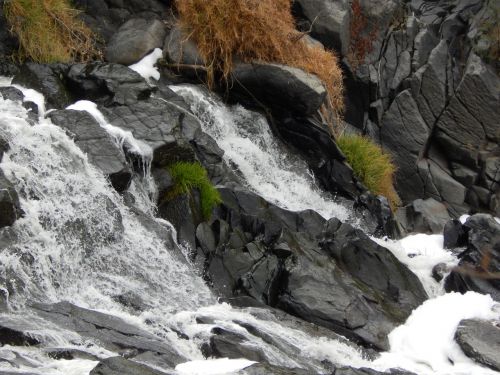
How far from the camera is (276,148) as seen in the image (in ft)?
44.5

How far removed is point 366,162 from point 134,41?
4.87 meters

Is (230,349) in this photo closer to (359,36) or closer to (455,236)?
(455,236)

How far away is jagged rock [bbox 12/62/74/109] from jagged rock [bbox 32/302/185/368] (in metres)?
4.41

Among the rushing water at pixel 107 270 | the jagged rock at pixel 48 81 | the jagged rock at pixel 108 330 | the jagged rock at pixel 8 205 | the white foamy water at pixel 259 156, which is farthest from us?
the white foamy water at pixel 259 156

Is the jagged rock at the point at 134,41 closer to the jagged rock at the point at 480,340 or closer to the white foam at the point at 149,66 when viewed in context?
the white foam at the point at 149,66

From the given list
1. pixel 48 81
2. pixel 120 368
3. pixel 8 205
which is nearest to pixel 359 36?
pixel 48 81

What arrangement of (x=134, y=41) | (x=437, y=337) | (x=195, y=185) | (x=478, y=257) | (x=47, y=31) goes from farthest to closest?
1. (x=134, y=41)
2. (x=47, y=31)
3. (x=478, y=257)
4. (x=195, y=185)
5. (x=437, y=337)

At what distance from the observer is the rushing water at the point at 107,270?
7.54 meters

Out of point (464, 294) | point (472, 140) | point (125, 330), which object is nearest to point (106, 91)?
point (125, 330)

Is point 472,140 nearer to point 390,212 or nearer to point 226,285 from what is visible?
point 390,212

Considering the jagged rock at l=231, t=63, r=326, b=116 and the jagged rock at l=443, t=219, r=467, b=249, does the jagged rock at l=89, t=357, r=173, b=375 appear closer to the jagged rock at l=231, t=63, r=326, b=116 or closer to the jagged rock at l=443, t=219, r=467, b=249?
the jagged rock at l=443, t=219, r=467, b=249

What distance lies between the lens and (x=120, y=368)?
19.1 feet

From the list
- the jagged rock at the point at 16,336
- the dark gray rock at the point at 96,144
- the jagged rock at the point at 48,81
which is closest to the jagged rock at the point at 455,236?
the dark gray rock at the point at 96,144

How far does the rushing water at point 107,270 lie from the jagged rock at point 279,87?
12.4 ft
